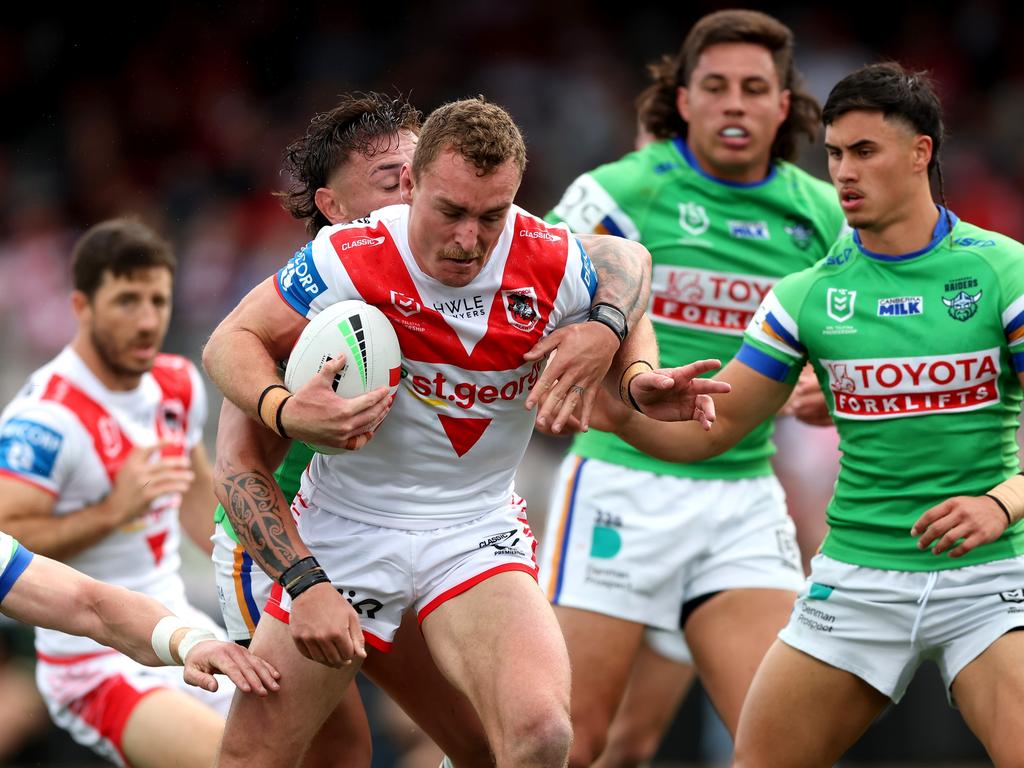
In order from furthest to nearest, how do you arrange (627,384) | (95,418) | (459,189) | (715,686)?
1. (95,418)
2. (715,686)
3. (627,384)
4. (459,189)

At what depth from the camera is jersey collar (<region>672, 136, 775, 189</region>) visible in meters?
6.62

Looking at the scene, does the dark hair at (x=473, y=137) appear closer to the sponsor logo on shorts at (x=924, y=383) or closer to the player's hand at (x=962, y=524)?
the sponsor logo on shorts at (x=924, y=383)

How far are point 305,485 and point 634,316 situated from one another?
122 centimetres

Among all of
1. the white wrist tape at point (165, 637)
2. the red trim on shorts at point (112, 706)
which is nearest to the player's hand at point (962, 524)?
the white wrist tape at point (165, 637)

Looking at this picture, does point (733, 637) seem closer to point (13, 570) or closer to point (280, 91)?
point (13, 570)

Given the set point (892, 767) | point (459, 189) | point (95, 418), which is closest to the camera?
point (459, 189)

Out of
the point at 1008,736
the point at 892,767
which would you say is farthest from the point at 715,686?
the point at 892,767

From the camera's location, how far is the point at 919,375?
509 cm

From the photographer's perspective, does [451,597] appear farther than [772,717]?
No

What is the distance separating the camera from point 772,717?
5188 millimetres

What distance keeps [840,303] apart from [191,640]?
237 cm

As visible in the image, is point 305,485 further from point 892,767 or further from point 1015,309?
point 892,767

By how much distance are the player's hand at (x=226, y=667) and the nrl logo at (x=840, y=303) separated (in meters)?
2.18

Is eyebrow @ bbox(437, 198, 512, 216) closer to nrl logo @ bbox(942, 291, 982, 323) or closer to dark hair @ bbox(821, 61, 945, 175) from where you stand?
dark hair @ bbox(821, 61, 945, 175)
